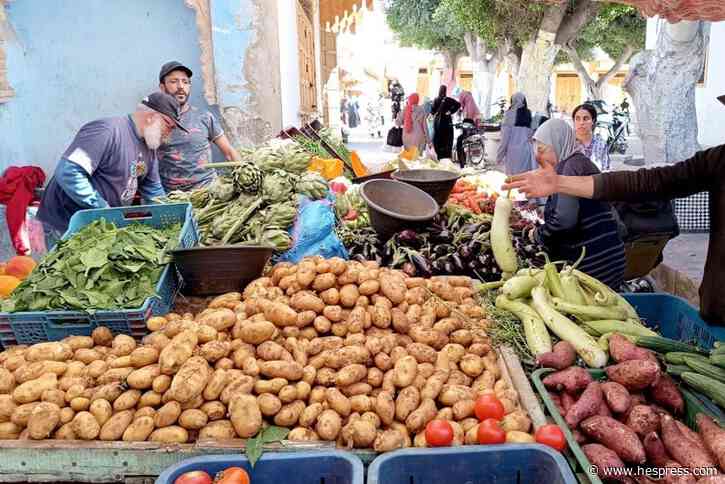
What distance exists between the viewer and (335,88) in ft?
77.0

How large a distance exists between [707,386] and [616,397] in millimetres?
349

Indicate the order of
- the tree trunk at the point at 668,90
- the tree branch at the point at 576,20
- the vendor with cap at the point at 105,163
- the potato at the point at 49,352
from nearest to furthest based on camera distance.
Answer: the potato at the point at 49,352 < the vendor with cap at the point at 105,163 < the tree trunk at the point at 668,90 < the tree branch at the point at 576,20

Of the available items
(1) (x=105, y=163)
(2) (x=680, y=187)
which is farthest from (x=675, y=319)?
(1) (x=105, y=163)

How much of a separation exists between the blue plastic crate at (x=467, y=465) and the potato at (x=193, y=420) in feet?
2.19

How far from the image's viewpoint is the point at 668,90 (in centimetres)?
936

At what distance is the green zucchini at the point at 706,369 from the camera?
89.7 inches

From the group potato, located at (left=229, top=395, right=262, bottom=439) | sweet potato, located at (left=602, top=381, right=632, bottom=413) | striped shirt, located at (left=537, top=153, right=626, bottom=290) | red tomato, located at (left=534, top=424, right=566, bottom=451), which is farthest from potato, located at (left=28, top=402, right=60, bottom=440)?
striped shirt, located at (left=537, top=153, right=626, bottom=290)

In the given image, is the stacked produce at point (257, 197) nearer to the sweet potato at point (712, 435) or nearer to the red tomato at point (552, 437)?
the red tomato at point (552, 437)

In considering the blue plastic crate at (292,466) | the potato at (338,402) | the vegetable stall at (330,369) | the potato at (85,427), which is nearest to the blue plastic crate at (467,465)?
the vegetable stall at (330,369)

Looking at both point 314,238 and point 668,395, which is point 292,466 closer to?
point 668,395

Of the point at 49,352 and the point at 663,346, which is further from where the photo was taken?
the point at 663,346

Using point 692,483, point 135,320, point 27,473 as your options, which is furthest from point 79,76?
point 692,483

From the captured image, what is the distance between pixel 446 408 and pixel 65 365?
1582 mm

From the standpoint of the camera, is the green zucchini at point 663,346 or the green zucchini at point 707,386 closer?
the green zucchini at point 707,386
